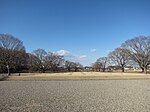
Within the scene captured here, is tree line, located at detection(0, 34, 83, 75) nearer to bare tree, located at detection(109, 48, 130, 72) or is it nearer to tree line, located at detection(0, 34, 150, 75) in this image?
tree line, located at detection(0, 34, 150, 75)

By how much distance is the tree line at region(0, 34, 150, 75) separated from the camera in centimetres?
6438

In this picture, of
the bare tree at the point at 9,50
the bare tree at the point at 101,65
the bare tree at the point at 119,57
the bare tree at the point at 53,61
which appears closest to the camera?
the bare tree at the point at 9,50

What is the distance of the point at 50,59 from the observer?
94750 millimetres

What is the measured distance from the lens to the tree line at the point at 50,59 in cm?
6438

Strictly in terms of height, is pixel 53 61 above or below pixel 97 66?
above

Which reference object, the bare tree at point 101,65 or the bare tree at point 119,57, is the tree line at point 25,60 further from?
the bare tree at point 119,57

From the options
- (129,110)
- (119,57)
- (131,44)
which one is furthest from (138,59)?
(129,110)

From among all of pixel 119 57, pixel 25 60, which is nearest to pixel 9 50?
pixel 25 60

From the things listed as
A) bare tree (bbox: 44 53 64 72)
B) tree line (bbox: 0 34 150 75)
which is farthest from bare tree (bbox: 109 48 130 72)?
bare tree (bbox: 44 53 64 72)

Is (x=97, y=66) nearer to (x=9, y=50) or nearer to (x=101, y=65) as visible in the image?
(x=101, y=65)

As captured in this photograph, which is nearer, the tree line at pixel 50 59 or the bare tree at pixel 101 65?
the tree line at pixel 50 59

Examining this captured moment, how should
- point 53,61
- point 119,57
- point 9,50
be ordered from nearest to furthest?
point 9,50 < point 119,57 < point 53,61

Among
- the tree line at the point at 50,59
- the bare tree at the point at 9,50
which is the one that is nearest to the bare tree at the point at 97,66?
the tree line at the point at 50,59

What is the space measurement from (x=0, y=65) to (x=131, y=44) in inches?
1574
